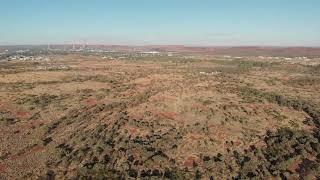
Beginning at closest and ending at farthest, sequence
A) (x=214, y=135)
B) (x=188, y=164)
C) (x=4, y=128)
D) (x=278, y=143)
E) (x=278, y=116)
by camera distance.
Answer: (x=188, y=164) < (x=278, y=143) < (x=214, y=135) < (x=4, y=128) < (x=278, y=116)

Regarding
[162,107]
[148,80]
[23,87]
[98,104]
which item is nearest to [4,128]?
[98,104]

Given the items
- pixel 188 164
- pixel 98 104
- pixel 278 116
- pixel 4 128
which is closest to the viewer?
pixel 188 164

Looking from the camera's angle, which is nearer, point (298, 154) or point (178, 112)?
point (298, 154)

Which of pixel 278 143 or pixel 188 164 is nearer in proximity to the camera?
pixel 188 164

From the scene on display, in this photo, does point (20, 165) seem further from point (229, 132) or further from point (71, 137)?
point (229, 132)

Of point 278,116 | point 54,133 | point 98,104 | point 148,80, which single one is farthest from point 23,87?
point 278,116

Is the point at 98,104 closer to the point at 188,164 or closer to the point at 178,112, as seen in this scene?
the point at 178,112

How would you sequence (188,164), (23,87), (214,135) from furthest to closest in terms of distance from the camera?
(23,87)
(214,135)
(188,164)

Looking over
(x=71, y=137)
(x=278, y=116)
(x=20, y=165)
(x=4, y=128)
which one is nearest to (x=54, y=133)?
(x=71, y=137)

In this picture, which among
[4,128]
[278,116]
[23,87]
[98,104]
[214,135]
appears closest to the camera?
[214,135]
